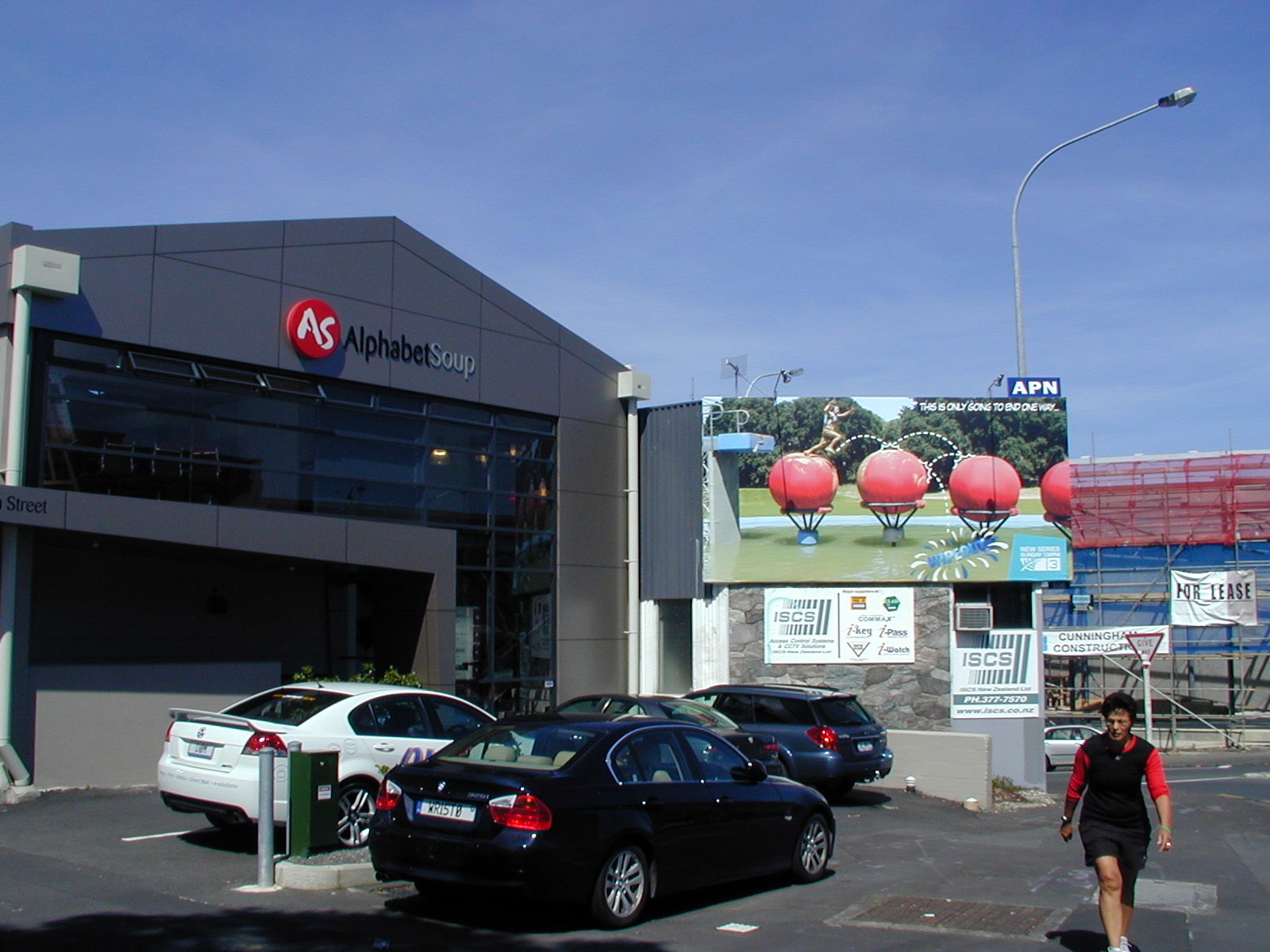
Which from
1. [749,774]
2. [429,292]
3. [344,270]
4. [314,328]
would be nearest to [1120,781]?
[749,774]

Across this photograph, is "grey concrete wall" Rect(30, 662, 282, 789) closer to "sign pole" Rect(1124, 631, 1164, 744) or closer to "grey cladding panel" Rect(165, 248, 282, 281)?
"grey cladding panel" Rect(165, 248, 282, 281)

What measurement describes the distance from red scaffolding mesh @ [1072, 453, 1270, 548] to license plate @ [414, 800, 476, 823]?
27.8m

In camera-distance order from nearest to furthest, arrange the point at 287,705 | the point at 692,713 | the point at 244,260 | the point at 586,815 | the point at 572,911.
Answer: the point at 586,815 < the point at 572,911 < the point at 287,705 < the point at 692,713 < the point at 244,260

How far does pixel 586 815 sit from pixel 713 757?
1.90 meters

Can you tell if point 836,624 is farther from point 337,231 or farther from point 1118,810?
point 1118,810

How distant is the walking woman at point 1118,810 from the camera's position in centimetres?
748

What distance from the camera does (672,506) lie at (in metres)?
24.7

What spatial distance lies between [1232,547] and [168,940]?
31813 mm

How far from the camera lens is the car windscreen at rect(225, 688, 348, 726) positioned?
428 inches

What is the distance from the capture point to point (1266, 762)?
31.5 metres

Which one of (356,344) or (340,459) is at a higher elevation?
(356,344)

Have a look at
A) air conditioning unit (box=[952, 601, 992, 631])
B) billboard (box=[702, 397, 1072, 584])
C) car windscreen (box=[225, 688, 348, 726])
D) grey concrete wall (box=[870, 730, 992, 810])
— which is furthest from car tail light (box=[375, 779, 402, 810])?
air conditioning unit (box=[952, 601, 992, 631])

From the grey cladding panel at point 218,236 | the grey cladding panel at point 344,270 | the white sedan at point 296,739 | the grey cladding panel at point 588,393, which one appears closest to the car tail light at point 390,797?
the white sedan at point 296,739

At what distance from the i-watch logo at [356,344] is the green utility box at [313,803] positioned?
30.9 ft
